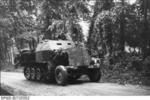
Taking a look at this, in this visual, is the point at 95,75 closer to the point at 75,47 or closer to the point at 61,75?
the point at 75,47

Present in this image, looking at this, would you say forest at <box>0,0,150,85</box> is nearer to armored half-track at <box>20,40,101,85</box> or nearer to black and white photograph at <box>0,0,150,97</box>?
black and white photograph at <box>0,0,150,97</box>

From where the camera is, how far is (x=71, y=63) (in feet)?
37.3

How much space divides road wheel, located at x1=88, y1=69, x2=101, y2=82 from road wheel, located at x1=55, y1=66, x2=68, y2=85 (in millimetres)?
1805

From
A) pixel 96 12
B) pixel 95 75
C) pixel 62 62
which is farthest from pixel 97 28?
pixel 62 62

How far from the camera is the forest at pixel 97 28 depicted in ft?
28.5

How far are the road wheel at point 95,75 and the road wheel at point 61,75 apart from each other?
1.81m

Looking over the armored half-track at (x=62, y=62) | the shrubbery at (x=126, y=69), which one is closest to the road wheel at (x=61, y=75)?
the armored half-track at (x=62, y=62)

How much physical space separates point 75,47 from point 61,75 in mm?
1556

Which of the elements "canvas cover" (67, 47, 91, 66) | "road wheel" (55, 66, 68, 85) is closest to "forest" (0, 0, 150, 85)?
"canvas cover" (67, 47, 91, 66)

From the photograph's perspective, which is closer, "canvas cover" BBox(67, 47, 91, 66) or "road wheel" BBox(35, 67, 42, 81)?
"canvas cover" BBox(67, 47, 91, 66)

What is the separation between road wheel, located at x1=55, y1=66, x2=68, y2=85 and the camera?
1069 centimetres

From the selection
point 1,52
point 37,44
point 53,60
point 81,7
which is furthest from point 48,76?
point 81,7

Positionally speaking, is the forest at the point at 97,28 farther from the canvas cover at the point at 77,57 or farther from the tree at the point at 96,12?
the canvas cover at the point at 77,57

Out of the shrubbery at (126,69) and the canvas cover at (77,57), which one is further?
the canvas cover at (77,57)
